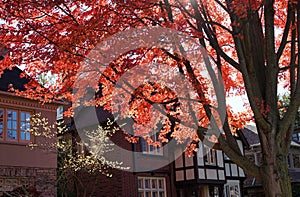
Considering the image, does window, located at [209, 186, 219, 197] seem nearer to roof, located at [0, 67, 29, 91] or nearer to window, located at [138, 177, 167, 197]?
window, located at [138, 177, 167, 197]

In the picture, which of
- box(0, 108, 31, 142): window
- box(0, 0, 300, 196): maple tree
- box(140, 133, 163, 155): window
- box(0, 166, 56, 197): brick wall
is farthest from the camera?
box(140, 133, 163, 155): window

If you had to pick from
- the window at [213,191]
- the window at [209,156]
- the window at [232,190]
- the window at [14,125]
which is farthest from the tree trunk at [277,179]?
the window at [232,190]

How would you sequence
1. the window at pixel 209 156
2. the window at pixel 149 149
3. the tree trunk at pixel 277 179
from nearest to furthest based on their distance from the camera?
the tree trunk at pixel 277 179 < the window at pixel 149 149 < the window at pixel 209 156

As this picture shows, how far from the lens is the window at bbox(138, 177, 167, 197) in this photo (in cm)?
2027

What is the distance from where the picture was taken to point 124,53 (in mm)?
8688

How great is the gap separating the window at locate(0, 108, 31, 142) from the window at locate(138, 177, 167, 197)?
639 cm

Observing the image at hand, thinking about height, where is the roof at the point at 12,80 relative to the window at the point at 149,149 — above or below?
above

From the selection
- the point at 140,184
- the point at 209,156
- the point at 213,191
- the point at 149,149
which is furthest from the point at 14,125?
the point at 213,191

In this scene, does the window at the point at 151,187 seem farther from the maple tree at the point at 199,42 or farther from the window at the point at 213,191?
the maple tree at the point at 199,42

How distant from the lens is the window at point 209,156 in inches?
905

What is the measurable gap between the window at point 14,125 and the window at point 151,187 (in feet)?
21.0

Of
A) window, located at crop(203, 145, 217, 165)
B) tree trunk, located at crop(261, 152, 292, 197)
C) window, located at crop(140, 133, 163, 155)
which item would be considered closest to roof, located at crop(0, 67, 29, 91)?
window, located at crop(140, 133, 163, 155)

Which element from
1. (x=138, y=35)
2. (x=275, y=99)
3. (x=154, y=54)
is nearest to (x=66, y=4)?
(x=138, y=35)

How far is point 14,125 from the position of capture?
621 inches
